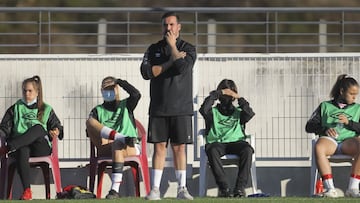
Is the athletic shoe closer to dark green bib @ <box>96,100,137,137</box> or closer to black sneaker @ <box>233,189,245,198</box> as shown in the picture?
dark green bib @ <box>96,100,137,137</box>

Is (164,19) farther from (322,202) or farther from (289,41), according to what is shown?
(289,41)

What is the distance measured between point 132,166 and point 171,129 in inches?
71.4

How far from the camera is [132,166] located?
15492mm

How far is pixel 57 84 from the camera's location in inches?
Result: 644

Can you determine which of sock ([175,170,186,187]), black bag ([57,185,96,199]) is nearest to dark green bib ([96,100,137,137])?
black bag ([57,185,96,199])

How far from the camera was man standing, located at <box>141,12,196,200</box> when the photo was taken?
Answer: 13.7m

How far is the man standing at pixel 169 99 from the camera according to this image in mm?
13664

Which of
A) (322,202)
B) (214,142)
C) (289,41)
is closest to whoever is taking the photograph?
(322,202)

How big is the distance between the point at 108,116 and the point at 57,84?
1287 mm

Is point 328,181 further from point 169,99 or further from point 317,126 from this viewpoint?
point 169,99

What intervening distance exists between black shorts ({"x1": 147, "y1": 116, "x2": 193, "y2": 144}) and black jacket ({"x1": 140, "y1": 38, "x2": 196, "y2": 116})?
0.07 m

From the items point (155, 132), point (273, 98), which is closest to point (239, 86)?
point (273, 98)

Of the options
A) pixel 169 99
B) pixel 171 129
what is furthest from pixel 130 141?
pixel 169 99

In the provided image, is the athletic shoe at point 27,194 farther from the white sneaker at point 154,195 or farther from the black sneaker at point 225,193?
the black sneaker at point 225,193
